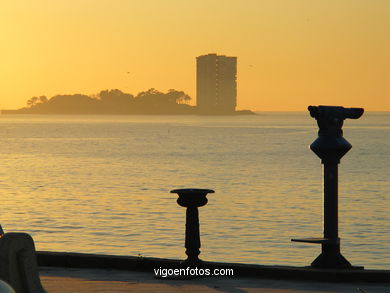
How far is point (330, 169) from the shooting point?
10.3m

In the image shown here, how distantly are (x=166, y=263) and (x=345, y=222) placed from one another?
22.0m

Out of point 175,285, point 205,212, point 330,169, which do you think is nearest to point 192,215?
point 175,285

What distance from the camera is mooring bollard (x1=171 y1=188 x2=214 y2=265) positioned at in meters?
10.3

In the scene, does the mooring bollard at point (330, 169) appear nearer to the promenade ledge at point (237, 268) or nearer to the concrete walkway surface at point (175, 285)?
the promenade ledge at point (237, 268)

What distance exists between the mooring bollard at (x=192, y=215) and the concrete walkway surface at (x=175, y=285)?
503mm

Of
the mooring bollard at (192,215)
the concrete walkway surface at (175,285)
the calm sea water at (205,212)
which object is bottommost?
the calm sea water at (205,212)

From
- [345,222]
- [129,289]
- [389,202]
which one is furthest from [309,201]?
[129,289]

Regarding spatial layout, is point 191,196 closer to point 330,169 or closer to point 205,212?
point 330,169

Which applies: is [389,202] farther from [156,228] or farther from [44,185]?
[44,185]

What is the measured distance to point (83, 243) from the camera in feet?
83.6

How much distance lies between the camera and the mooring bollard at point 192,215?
404 inches

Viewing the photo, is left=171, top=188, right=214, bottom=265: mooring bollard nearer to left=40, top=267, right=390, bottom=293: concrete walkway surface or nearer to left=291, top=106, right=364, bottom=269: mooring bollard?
left=40, top=267, right=390, bottom=293: concrete walkway surface

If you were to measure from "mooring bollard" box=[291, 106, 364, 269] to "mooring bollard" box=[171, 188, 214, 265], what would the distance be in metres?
1.18

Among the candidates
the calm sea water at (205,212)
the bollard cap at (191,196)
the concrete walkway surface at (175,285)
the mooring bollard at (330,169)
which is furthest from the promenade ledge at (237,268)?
the calm sea water at (205,212)
